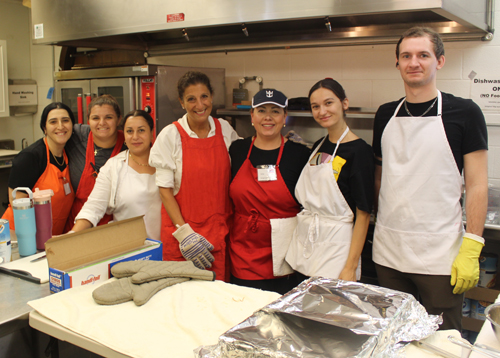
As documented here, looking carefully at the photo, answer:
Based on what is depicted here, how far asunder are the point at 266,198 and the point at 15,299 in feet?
3.69

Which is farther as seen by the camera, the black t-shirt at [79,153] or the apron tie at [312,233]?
the black t-shirt at [79,153]

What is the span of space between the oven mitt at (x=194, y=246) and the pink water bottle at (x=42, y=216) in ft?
1.98

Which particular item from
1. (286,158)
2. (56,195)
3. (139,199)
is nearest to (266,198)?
(286,158)

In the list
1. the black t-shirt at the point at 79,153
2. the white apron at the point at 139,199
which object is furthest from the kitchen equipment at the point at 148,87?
the white apron at the point at 139,199

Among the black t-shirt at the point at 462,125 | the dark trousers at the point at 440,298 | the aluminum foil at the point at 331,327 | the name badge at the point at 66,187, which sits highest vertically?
the black t-shirt at the point at 462,125

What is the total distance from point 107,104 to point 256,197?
1.08m

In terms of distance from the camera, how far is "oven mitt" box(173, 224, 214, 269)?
2.05 m

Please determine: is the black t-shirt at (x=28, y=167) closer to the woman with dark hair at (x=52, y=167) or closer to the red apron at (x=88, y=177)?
the woman with dark hair at (x=52, y=167)

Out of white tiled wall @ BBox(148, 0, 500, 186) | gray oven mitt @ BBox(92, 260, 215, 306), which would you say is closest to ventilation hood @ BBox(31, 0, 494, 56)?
white tiled wall @ BBox(148, 0, 500, 186)

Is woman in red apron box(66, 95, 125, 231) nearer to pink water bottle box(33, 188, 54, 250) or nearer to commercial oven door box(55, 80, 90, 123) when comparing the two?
pink water bottle box(33, 188, 54, 250)

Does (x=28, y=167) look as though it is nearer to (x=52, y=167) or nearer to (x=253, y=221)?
(x=52, y=167)

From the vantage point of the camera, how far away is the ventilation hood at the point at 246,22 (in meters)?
2.13

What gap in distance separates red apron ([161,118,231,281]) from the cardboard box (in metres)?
0.44

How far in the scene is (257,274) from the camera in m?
2.10
